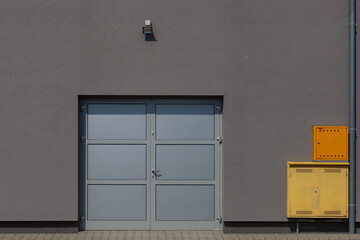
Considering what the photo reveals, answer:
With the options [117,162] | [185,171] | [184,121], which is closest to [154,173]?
[185,171]

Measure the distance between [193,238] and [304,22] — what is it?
3753 mm

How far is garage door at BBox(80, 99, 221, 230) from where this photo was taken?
9.31m

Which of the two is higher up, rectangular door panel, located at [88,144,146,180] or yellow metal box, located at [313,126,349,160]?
yellow metal box, located at [313,126,349,160]

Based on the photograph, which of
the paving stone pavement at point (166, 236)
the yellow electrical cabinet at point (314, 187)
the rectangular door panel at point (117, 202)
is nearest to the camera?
the paving stone pavement at point (166, 236)

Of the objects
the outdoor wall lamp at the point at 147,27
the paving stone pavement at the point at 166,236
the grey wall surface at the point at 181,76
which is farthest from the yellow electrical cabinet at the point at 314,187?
the outdoor wall lamp at the point at 147,27

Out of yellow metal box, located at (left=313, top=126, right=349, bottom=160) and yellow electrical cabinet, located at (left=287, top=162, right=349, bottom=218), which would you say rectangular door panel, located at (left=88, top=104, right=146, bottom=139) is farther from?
yellow metal box, located at (left=313, top=126, right=349, bottom=160)

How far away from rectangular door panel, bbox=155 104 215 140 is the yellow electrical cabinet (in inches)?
57.3

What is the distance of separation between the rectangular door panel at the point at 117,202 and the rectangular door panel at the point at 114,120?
83 cm

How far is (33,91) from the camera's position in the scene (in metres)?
9.04

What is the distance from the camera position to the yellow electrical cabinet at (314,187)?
29.5 ft

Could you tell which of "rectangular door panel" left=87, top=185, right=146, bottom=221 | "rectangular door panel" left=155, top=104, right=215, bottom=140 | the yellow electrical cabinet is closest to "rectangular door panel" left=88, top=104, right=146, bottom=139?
"rectangular door panel" left=155, top=104, right=215, bottom=140

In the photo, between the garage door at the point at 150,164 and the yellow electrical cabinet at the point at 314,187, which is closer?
the yellow electrical cabinet at the point at 314,187

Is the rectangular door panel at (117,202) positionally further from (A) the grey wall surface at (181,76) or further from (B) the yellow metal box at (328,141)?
(B) the yellow metal box at (328,141)

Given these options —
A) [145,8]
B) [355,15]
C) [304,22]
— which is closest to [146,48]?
[145,8]
